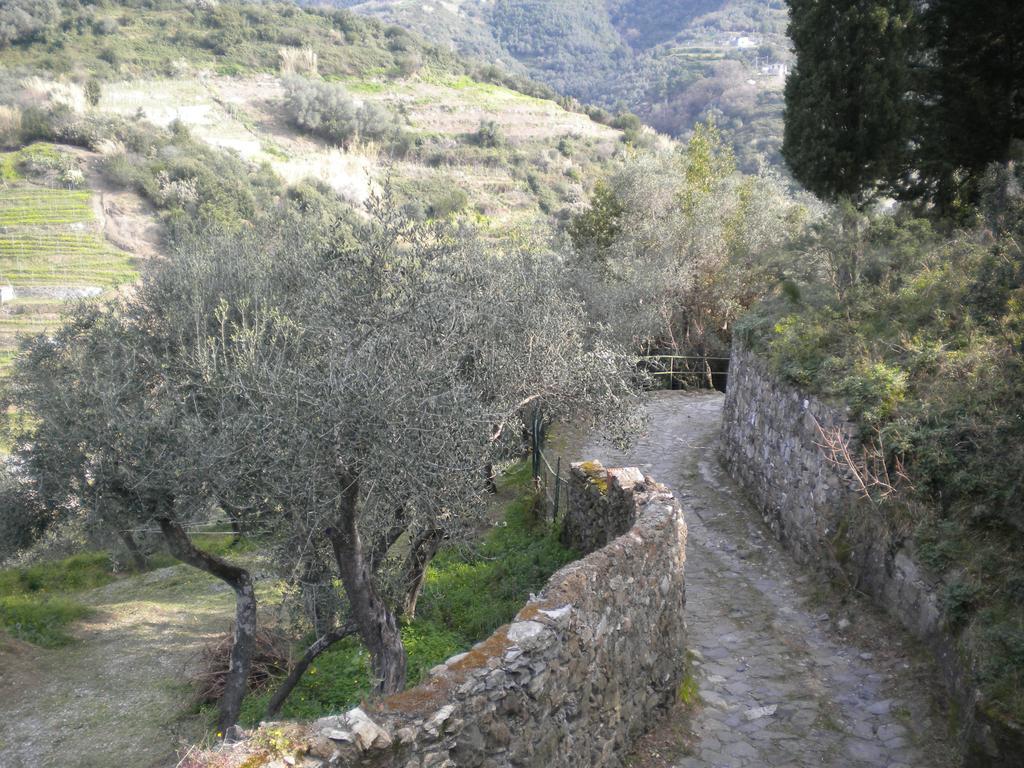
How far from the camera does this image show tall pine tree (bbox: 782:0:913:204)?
14.8 metres

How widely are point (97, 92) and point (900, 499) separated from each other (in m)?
64.3

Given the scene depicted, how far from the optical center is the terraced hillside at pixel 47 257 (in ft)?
107

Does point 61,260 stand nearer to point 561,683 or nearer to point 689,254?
point 689,254

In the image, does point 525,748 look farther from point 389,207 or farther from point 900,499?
point 389,207

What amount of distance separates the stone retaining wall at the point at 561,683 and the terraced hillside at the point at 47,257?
31413 mm

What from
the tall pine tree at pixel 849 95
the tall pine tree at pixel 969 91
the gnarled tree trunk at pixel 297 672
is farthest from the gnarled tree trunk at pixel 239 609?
the tall pine tree at pixel 969 91

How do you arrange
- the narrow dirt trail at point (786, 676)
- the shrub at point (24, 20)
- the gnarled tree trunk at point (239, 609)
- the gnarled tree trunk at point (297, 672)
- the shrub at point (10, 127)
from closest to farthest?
the narrow dirt trail at point (786, 676) < the gnarled tree trunk at point (297, 672) < the gnarled tree trunk at point (239, 609) < the shrub at point (10, 127) < the shrub at point (24, 20)

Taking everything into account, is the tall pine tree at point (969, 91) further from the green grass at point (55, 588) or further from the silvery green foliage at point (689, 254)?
the green grass at point (55, 588)

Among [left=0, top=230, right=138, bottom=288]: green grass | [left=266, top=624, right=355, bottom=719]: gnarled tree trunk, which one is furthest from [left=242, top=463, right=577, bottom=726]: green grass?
[left=0, top=230, right=138, bottom=288]: green grass

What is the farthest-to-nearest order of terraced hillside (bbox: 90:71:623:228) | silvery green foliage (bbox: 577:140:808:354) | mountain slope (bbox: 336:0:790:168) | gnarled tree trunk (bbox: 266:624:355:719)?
mountain slope (bbox: 336:0:790:168) < terraced hillside (bbox: 90:71:623:228) < silvery green foliage (bbox: 577:140:808:354) < gnarled tree trunk (bbox: 266:624:355:719)

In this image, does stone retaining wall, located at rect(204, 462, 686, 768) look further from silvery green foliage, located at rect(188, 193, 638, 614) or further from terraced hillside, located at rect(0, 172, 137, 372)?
terraced hillside, located at rect(0, 172, 137, 372)

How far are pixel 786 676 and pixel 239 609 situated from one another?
7105 millimetres

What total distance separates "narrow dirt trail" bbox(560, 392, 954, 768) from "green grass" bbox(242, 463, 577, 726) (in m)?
2.42

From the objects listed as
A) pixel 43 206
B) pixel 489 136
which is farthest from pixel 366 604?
pixel 489 136
